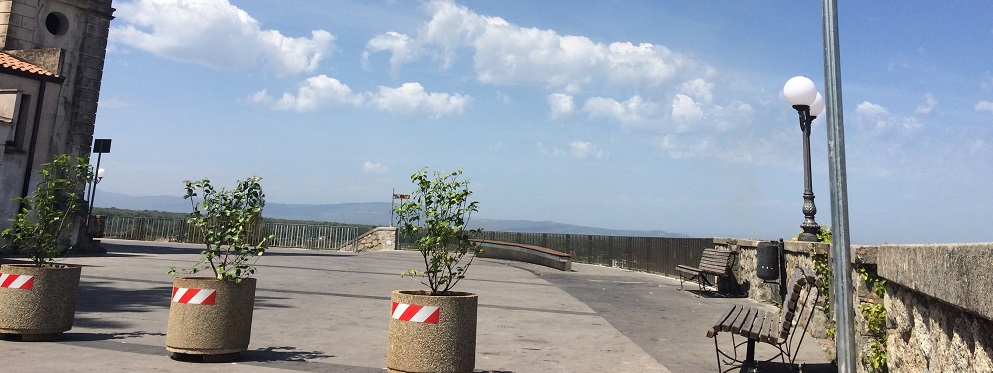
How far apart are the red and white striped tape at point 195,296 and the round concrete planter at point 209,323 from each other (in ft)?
0.05

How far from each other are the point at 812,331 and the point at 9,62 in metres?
24.8

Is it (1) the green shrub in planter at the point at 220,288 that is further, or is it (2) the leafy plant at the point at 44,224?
(2) the leafy plant at the point at 44,224

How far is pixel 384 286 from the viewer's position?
605 inches

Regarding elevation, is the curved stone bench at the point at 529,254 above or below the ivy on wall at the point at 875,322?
above

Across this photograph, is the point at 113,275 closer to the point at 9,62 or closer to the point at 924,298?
the point at 9,62

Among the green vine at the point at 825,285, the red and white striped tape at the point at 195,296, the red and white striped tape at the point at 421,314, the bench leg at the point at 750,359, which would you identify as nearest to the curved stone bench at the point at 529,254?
the green vine at the point at 825,285

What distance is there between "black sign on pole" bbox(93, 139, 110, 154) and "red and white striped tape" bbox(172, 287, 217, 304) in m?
23.2

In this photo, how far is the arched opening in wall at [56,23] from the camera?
24828 millimetres

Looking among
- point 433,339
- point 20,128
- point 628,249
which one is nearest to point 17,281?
point 433,339

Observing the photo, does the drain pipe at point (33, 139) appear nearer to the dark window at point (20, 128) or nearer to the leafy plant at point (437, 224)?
the dark window at point (20, 128)

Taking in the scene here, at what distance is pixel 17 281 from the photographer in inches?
280

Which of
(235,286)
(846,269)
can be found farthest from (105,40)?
(846,269)

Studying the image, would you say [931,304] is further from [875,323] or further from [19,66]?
[19,66]

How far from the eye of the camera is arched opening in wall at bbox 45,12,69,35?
81.5ft
